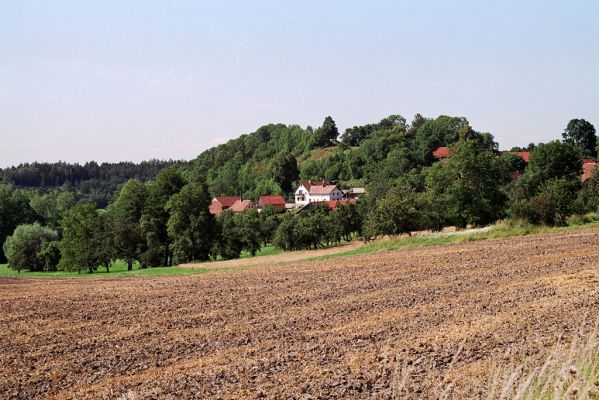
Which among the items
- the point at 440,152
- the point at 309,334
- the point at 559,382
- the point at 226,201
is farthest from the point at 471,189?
the point at 226,201

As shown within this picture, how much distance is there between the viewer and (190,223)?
66.6 m

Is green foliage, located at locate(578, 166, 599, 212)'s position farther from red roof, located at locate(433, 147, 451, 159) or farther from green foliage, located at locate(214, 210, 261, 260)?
red roof, located at locate(433, 147, 451, 159)

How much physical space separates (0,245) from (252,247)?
61.4 meters

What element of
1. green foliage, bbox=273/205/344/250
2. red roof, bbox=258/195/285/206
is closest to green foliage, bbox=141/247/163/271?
green foliage, bbox=273/205/344/250

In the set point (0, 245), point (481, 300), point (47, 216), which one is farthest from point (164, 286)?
point (47, 216)

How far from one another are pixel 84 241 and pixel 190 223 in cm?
1478

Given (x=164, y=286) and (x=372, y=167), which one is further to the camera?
(x=372, y=167)

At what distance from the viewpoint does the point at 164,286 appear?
32.0m

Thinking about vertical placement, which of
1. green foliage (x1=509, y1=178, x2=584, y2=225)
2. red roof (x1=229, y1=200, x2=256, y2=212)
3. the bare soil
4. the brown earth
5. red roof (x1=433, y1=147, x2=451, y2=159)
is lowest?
the bare soil

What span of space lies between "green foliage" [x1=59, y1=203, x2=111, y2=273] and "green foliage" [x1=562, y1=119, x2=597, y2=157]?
111m

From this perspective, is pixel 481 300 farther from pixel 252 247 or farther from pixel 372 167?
pixel 372 167

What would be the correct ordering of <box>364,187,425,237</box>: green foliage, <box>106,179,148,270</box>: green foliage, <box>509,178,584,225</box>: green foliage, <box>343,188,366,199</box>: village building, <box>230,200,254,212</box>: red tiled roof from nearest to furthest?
<box>509,178,584,225</box>: green foliage, <box>364,187,425,237</box>: green foliage, <box>106,179,148,270</box>: green foliage, <box>343,188,366,199</box>: village building, <box>230,200,254,212</box>: red tiled roof

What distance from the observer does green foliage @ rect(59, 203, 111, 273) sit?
72000 millimetres

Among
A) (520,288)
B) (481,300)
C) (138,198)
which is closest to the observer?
(481,300)
